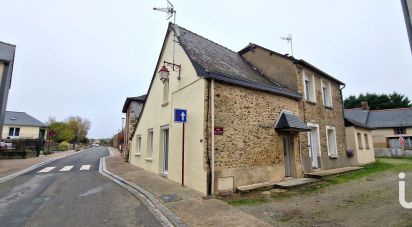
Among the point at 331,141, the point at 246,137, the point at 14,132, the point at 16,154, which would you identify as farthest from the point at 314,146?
the point at 14,132

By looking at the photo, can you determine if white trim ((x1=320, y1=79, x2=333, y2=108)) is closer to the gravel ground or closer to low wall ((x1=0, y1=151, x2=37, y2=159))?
the gravel ground

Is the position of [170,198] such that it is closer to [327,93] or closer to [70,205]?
[70,205]

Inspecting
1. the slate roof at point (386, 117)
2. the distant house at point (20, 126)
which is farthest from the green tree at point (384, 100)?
the distant house at point (20, 126)

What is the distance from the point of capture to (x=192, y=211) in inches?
209

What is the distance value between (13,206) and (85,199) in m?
1.58

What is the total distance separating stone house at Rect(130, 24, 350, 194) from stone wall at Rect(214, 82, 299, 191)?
0.10ft

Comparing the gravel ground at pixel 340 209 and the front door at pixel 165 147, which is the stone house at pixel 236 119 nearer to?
the front door at pixel 165 147

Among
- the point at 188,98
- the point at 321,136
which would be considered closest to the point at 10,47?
the point at 188,98

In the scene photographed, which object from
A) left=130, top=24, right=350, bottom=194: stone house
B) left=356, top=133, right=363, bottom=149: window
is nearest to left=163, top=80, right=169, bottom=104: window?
left=130, top=24, right=350, bottom=194: stone house

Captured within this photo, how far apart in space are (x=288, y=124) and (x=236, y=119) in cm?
234

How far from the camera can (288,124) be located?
28.5 ft

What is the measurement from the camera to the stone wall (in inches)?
287

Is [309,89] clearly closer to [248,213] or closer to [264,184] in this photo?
[264,184]

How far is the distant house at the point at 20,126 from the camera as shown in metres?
35.3
